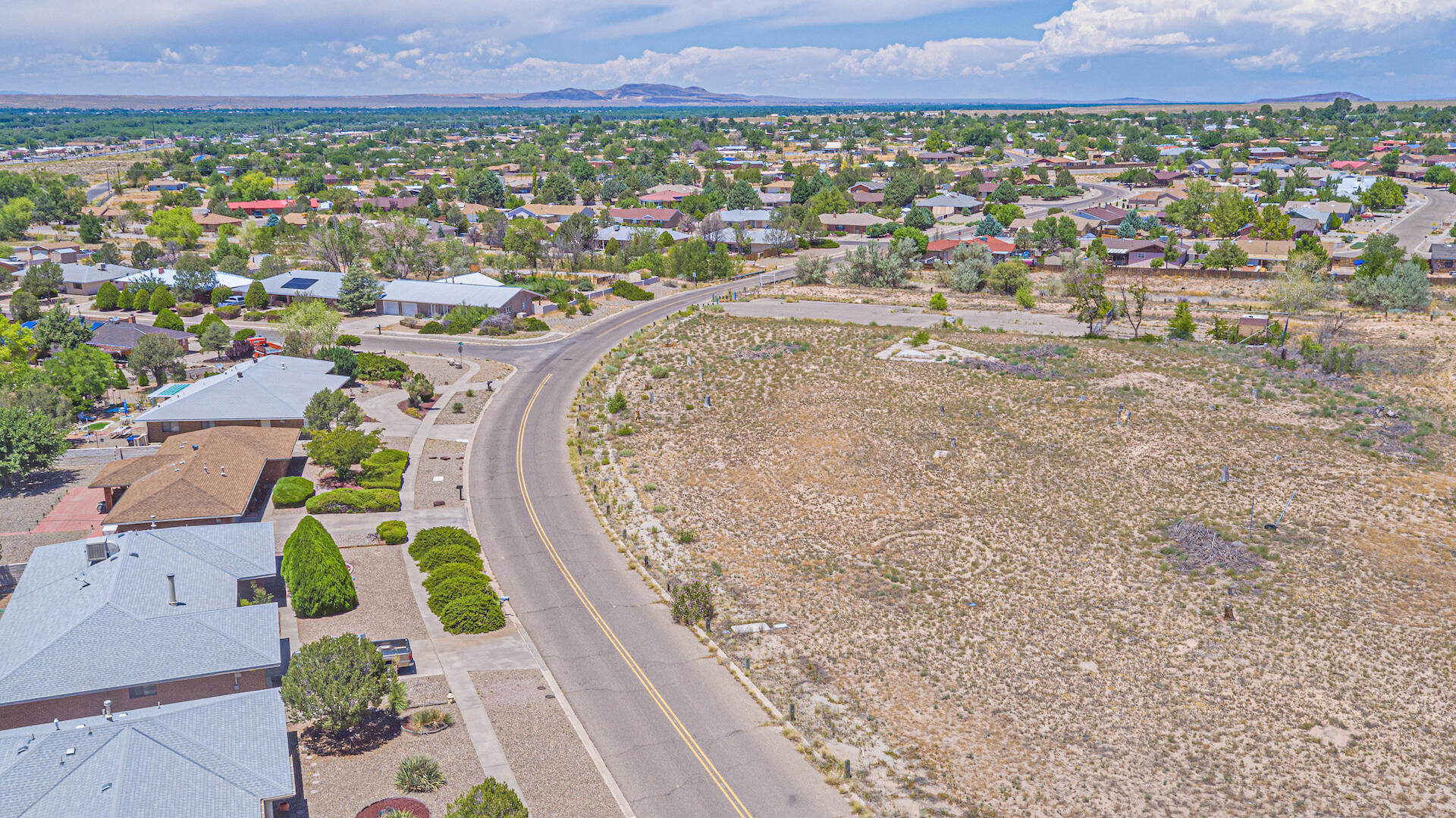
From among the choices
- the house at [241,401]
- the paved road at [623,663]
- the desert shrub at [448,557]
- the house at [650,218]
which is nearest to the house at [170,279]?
the house at [241,401]

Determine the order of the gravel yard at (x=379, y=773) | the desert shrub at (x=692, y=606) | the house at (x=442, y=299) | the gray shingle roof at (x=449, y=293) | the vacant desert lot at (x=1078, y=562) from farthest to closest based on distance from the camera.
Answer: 1. the house at (x=442, y=299)
2. the gray shingle roof at (x=449, y=293)
3. the desert shrub at (x=692, y=606)
4. the vacant desert lot at (x=1078, y=562)
5. the gravel yard at (x=379, y=773)

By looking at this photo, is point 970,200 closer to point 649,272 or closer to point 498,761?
point 649,272

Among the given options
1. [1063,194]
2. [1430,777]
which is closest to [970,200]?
[1063,194]

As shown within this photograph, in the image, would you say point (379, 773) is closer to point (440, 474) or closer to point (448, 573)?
point (448, 573)

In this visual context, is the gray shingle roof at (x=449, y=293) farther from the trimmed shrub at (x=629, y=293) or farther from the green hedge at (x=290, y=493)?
the green hedge at (x=290, y=493)

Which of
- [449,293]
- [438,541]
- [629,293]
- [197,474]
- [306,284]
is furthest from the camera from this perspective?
[629,293]

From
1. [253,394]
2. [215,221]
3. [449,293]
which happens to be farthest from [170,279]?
[215,221]

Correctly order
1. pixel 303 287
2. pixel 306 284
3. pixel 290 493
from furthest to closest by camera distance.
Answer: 1. pixel 306 284
2. pixel 303 287
3. pixel 290 493
